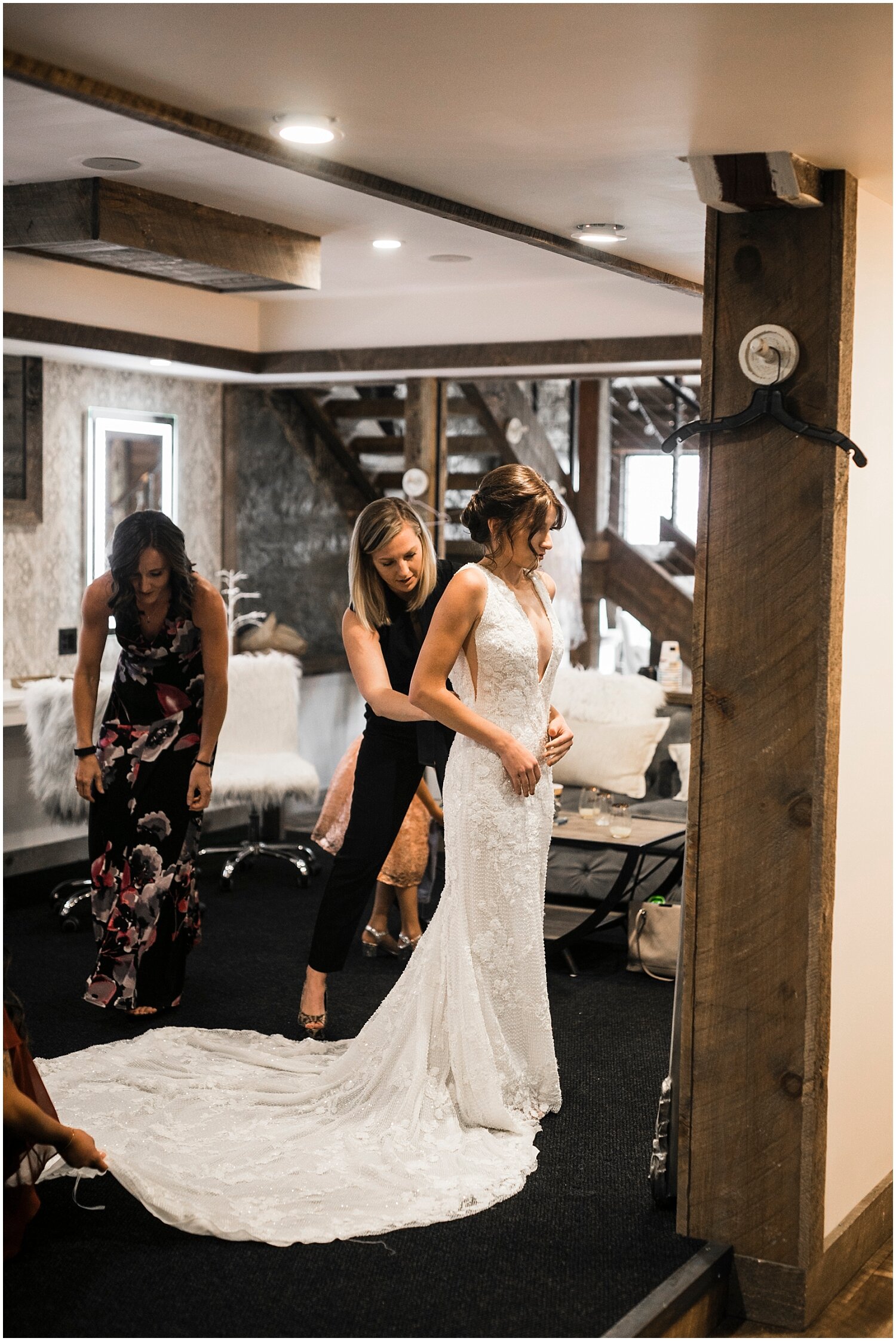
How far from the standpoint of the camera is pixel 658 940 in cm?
486

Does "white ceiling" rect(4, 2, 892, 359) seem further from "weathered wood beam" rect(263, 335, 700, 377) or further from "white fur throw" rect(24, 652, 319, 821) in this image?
"weathered wood beam" rect(263, 335, 700, 377)

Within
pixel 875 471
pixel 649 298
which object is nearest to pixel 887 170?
pixel 875 471

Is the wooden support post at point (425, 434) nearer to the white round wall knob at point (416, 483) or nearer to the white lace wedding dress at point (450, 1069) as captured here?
the white round wall knob at point (416, 483)

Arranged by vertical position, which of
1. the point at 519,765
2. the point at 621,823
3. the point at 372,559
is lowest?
the point at 621,823

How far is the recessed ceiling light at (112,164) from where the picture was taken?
415 cm

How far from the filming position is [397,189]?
3053mm

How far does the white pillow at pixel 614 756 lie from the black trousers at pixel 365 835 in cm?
200

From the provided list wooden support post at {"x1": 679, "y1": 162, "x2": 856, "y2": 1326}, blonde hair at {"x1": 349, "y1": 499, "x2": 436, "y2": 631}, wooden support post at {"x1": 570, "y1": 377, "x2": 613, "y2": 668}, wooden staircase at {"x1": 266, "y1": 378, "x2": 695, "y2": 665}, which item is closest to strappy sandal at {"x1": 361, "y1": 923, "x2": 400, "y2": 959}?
blonde hair at {"x1": 349, "y1": 499, "x2": 436, "y2": 631}

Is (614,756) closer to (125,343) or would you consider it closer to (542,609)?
(542,609)

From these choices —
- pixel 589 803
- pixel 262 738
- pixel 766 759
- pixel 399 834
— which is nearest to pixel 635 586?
pixel 262 738

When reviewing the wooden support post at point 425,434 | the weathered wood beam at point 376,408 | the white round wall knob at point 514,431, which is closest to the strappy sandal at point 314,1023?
the wooden support post at point 425,434

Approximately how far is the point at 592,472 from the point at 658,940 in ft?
14.7

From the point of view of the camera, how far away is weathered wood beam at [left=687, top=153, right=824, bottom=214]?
2.59m

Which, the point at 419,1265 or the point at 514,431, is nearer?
the point at 419,1265
